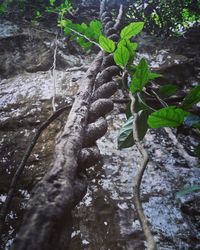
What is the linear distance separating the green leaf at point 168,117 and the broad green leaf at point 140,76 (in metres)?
0.15

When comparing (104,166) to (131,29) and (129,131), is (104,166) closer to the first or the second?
(129,131)

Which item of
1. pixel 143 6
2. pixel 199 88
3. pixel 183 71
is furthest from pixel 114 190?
pixel 143 6

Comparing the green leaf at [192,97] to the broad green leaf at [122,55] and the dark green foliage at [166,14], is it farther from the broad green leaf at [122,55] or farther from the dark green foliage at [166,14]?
the dark green foliage at [166,14]

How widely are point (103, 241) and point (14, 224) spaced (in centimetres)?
25

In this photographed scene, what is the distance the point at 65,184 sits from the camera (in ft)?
1.69

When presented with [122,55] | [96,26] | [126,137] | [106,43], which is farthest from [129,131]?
[96,26]

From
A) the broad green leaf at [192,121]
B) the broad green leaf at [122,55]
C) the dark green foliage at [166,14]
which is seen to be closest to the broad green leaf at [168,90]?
the broad green leaf at [122,55]

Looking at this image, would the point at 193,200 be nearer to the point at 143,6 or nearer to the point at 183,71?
the point at 183,71

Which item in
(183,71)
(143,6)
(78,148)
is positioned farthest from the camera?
(143,6)

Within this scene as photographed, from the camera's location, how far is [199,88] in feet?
2.54

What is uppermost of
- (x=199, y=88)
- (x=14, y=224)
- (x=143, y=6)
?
(x=199, y=88)

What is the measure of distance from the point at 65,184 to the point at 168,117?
13.3 inches

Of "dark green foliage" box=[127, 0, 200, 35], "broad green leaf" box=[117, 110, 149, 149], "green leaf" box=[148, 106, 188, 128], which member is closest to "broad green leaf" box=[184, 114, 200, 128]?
"green leaf" box=[148, 106, 188, 128]

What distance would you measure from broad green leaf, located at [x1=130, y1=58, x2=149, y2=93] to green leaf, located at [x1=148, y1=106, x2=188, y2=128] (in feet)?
0.51
